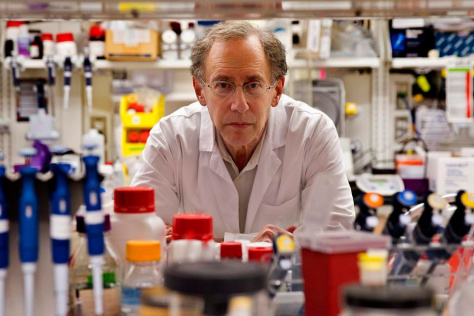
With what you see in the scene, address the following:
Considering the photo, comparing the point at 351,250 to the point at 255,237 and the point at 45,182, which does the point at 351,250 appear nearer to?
the point at 45,182

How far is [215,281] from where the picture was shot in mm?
721

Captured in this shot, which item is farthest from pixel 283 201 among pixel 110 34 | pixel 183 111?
pixel 110 34

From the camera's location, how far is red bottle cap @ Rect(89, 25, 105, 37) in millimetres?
3896

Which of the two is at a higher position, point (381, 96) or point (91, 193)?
point (381, 96)

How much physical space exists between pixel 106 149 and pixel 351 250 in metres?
3.40

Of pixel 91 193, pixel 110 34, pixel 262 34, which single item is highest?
pixel 110 34

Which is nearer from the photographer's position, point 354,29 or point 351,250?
point 351,250

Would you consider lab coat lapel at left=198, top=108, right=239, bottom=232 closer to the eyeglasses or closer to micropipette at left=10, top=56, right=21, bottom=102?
the eyeglasses

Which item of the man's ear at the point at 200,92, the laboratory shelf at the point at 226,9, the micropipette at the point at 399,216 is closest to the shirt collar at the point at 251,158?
the man's ear at the point at 200,92

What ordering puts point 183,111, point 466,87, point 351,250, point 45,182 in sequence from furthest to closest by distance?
point 466,87 < point 183,111 < point 45,182 < point 351,250

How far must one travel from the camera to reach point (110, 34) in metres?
3.80

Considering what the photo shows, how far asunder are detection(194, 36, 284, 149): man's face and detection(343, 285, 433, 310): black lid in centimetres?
114

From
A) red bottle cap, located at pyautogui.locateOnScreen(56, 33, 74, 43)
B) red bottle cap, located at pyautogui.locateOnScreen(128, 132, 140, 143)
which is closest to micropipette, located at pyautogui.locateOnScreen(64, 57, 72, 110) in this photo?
red bottle cap, located at pyautogui.locateOnScreen(56, 33, 74, 43)

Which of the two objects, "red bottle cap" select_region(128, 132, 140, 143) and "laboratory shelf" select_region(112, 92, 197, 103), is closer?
"red bottle cap" select_region(128, 132, 140, 143)
